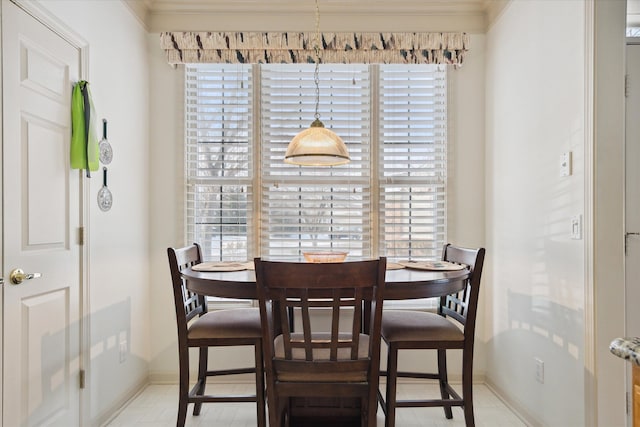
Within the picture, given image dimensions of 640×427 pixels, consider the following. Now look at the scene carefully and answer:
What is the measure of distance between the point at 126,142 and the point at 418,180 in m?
2.05

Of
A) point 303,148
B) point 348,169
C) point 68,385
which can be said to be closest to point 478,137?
point 348,169

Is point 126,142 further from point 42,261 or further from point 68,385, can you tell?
point 68,385

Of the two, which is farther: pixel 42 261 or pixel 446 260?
pixel 446 260

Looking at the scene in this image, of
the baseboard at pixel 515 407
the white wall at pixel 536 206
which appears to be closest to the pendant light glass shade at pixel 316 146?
the white wall at pixel 536 206

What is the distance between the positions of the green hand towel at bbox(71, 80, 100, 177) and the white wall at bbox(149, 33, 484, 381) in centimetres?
86

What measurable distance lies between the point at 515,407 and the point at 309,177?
202 cm

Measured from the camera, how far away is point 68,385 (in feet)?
6.64

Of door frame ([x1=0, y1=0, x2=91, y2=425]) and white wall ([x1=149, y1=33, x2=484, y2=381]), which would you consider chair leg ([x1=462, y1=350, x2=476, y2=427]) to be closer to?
white wall ([x1=149, y1=33, x2=484, y2=381])

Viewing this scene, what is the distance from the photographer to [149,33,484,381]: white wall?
2969 millimetres

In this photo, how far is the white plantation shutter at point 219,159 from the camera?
119 inches

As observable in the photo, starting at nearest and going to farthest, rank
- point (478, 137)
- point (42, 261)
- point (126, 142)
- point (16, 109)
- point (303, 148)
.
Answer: point (16, 109) < point (42, 261) < point (303, 148) < point (126, 142) < point (478, 137)

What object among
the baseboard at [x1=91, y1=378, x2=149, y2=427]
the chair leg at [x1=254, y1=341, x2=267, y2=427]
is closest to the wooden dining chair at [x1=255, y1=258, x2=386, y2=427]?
the chair leg at [x1=254, y1=341, x2=267, y2=427]

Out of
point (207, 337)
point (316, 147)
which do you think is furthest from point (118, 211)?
point (316, 147)

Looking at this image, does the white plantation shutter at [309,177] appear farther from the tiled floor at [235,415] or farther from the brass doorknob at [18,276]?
the brass doorknob at [18,276]
